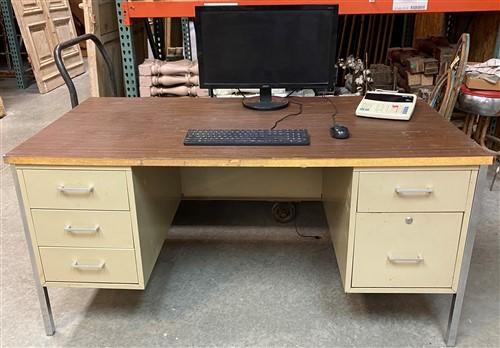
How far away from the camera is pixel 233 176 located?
238cm

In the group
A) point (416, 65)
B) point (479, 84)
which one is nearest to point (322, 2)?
point (416, 65)

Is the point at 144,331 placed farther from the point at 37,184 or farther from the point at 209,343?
the point at 37,184

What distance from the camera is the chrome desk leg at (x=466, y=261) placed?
57.9 inches

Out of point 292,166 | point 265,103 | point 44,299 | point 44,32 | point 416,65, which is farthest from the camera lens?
point 44,32

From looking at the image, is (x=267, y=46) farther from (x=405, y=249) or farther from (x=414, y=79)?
(x=414, y=79)

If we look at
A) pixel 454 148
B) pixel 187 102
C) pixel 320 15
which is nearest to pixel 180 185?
pixel 187 102

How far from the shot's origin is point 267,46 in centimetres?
189

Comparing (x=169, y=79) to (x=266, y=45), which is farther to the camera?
(x=169, y=79)

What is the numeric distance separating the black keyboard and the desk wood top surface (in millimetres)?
28

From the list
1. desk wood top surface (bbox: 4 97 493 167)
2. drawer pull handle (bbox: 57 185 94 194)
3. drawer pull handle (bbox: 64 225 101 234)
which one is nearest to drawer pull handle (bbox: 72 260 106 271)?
drawer pull handle (bbox: 64 225 101 234)

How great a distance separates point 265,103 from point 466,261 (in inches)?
38.4

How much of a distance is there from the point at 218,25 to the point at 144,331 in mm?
1224

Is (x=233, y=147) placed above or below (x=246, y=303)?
above

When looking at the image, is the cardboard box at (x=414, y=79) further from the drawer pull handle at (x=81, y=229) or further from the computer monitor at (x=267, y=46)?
the drawer pull handle at (x=81, y=229)
